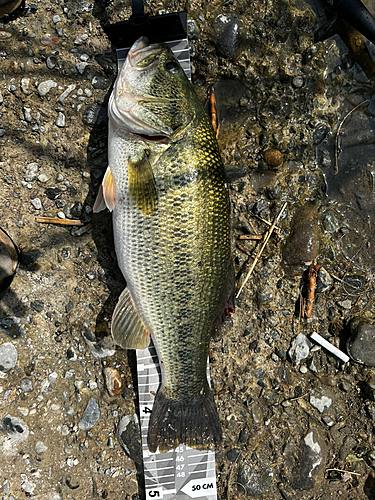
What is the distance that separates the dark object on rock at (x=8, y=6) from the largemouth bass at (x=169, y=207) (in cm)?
127

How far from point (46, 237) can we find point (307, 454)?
2.96 m

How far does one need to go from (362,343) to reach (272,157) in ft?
5.93

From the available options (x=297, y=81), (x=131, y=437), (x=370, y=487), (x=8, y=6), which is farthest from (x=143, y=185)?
(x=370, y=487)

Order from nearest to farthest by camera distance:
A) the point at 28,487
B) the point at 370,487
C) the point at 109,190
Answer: the point at 109,190 → the point at 28,487 → the point at 370,487

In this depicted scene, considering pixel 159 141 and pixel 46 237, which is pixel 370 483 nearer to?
pixel 159 141

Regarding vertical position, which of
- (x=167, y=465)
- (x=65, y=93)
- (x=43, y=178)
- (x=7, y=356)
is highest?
(x=65, y=93)

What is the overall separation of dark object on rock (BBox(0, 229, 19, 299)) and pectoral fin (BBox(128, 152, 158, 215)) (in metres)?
1.23

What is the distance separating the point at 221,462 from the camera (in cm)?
288

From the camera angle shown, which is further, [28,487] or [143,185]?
[28,487]

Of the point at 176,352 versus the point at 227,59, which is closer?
the point at 176,352

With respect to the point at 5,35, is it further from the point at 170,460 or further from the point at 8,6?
the point at 170,460

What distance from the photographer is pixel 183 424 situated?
257 centimetres

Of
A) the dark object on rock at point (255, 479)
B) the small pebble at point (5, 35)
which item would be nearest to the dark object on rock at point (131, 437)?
the dark object on rock at point (255, 479)

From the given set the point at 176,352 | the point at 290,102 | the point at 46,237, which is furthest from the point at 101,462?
the point at 290,102
